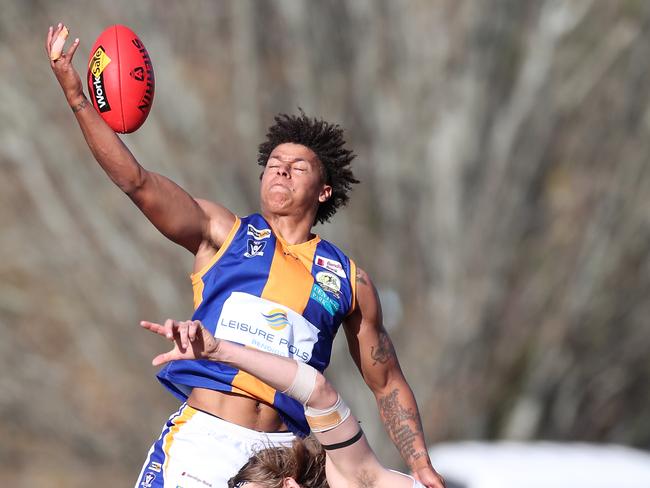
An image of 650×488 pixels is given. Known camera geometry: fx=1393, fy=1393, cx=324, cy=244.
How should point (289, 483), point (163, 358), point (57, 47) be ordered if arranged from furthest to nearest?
point (57, 47)
point (289, 483)
point (163, 358)

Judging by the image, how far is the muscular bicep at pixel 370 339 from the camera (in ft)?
19.7

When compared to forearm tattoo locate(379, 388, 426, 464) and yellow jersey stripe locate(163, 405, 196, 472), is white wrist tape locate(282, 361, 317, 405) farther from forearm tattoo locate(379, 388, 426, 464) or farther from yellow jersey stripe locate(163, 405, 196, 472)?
forearm tattoo locate(379, 388, 426, 464)

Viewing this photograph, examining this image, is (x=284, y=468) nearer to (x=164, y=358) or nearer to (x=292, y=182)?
(x=164, y=358)

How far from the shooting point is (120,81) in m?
5.95

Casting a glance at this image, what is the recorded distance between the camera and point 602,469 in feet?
25.7

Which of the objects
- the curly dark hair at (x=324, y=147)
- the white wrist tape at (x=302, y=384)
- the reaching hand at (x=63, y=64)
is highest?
the curly dark hair at (x=324, y=147)

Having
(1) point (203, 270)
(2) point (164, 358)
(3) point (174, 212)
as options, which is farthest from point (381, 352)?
(2) point (164, 358)

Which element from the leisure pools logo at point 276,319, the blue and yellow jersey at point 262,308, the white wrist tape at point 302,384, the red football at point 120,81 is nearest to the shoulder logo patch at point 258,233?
the blue and yellow jersey at point 262,308

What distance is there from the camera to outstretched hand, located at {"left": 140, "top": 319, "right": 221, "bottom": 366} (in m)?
4.71

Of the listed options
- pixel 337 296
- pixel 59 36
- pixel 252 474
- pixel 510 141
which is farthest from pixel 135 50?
pixel 510 141

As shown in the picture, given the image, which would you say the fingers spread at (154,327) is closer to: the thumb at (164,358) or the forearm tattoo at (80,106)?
the thumb at (164,358)

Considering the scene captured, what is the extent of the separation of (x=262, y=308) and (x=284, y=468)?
2.18 feet

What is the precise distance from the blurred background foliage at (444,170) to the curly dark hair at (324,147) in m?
12.4

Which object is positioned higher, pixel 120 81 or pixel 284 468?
pixel 120 81
